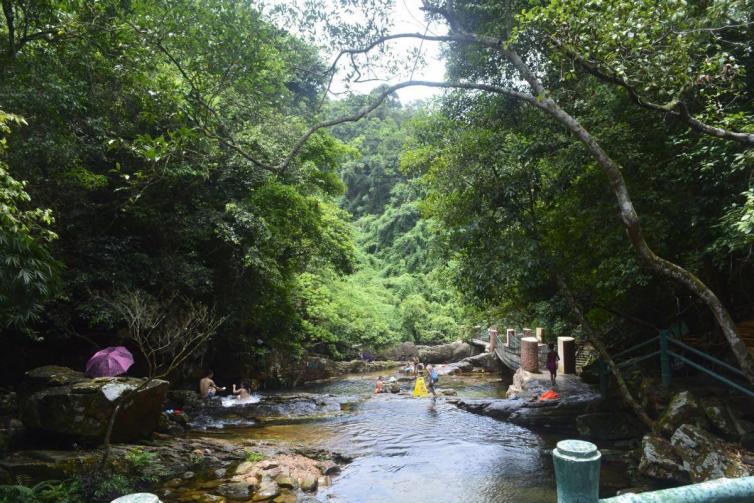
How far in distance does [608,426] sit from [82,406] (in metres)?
9.75

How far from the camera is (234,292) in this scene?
46.0 ft

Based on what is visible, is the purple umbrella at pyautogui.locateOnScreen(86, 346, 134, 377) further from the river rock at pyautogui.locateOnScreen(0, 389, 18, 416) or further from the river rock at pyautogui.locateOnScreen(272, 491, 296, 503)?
the river rock at pyautogui.locateOnScreen(272, 491, 296, 503)

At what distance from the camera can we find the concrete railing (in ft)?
3.95

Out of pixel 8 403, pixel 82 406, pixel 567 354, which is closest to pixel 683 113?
pixel 82 406

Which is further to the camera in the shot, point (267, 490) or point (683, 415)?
point (683, 415)

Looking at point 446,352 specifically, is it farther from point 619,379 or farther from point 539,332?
point 619,379

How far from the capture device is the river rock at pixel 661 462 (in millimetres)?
6910

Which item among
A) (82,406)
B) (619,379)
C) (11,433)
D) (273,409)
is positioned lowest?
(273,409)

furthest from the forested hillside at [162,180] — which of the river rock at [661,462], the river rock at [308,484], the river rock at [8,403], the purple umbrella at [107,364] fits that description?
the river rock at [661,462]

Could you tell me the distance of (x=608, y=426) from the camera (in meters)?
9.72

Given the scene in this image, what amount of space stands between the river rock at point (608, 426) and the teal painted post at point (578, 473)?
382 inches

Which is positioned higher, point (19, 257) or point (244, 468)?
point (19, 257)

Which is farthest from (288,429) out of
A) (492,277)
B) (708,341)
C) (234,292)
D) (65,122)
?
(708,341)

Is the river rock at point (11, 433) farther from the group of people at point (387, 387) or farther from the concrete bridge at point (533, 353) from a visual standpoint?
the concrete bridge at point (533, 353)
